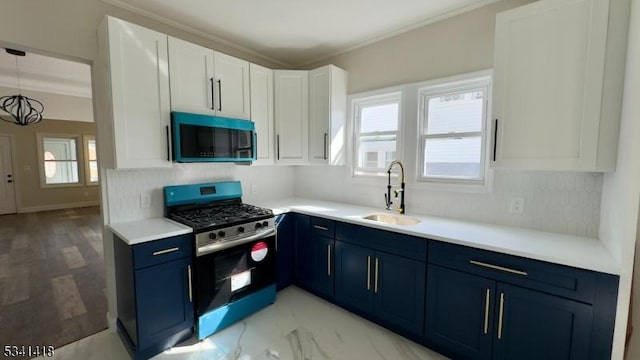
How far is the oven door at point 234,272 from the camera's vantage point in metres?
2.15

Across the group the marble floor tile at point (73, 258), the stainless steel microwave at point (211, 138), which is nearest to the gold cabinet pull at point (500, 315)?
the stainless steel microwave at point (211, 138)

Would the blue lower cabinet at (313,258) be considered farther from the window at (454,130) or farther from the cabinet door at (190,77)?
the cabinet door at (190,77)

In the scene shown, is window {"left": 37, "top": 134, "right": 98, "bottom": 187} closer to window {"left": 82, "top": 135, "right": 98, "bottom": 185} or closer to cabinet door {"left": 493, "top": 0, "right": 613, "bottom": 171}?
window {"left": 82, "top": 135, "right": 98, "bottom": 185}

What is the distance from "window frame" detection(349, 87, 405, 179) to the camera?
279 cm

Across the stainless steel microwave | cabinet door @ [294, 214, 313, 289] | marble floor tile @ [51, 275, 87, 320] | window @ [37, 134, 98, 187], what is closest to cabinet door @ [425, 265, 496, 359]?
cabinet door @ [294, 214, 313, 289]

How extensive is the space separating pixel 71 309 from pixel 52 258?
1930 millimetres

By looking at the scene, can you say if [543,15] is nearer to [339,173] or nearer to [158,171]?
[339,173]

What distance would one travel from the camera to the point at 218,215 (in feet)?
8.08

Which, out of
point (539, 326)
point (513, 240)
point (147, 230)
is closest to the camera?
point (539, 326)

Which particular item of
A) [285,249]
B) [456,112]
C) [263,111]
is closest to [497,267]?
[456,112]

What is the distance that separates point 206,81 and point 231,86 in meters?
0.26

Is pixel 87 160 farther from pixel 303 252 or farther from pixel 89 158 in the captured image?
pixel 303 252

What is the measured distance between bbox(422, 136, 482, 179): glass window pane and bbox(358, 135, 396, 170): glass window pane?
40 centimetres

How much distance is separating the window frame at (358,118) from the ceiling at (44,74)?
12.5 feet
